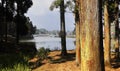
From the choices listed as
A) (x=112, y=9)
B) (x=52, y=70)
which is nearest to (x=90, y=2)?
(x=52, y=70)

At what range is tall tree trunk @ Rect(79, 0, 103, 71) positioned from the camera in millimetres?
4281

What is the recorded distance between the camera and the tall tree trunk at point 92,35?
4281 millimetres

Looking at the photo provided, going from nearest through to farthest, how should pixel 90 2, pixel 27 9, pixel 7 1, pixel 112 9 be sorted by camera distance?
pixel 90 2, pixel 112 9, pixel 7 1, pixel 27 9

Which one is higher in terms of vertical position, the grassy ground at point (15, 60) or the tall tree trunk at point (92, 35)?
the tall tree trunk at point (92, 35)

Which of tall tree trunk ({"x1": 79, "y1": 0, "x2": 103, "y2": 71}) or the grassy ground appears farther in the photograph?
the grassy ground

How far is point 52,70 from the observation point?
688 inches

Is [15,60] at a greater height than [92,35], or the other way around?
[92,35]

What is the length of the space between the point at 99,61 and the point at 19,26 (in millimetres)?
46555

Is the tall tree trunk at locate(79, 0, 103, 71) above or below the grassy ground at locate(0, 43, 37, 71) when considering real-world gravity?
above

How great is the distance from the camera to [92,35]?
168 inches

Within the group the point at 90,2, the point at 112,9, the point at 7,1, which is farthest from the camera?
the point at 7,1

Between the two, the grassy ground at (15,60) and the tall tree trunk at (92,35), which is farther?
the grassy ground at (15,60)

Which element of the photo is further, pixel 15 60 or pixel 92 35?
pixel 15 60

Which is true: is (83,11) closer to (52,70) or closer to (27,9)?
(52,70)
